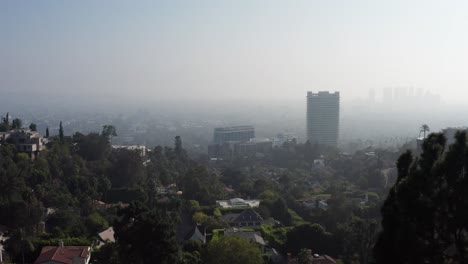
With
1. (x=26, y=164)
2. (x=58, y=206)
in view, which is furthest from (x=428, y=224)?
(x=26, y=164)

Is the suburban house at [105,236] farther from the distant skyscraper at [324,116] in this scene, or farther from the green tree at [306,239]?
the distant skyscraper at [324,116]

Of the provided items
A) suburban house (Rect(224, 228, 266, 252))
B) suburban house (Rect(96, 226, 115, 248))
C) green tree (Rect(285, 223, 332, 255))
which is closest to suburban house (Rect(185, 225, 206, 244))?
suburban house (Rect(224, 228, 266, 252))

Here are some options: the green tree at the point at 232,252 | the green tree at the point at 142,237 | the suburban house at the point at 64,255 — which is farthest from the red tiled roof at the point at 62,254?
the green tree at the point at 142,237

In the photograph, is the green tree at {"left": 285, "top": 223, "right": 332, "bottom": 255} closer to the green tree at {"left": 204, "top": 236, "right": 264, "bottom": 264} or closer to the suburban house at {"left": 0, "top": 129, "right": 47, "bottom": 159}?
the green tree at {"left": 204, "top": 236, "right": 264, "bottom": 264}

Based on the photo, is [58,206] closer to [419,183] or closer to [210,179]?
[210,179]

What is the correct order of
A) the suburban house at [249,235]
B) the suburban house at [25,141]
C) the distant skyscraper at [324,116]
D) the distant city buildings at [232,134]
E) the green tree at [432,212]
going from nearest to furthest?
the green tree at [432,212], the suburban house at [249,235], the suburban house at [25,141], the distant skyscraper at [324,116], the distant city buildings at [232,134]
